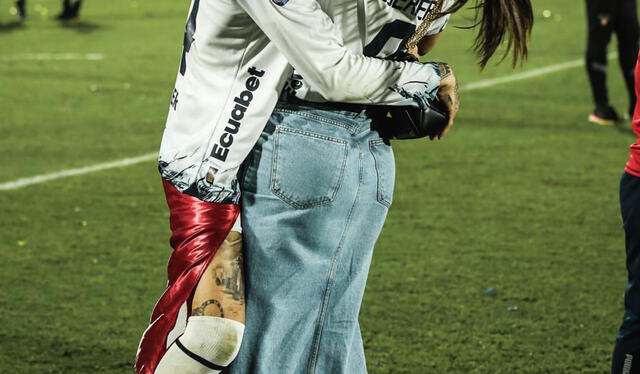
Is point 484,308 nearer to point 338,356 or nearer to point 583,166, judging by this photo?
point 338,356

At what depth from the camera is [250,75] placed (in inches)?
95.7

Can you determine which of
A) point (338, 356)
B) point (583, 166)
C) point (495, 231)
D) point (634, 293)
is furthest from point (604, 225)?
point (338, 356)

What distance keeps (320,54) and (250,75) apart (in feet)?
0.64

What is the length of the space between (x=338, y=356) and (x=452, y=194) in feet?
14.8

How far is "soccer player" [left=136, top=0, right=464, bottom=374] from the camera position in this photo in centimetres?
239

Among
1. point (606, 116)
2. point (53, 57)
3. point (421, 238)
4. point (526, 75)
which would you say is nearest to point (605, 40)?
point (606, 116)

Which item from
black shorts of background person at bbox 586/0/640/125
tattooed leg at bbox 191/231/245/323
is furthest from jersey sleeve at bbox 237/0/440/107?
black shorts of background person at bbox 586/0/640/125

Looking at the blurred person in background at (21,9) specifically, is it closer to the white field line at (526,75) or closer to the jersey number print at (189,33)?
A: the white field line at (526,75)

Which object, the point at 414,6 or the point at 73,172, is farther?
the point at 73,172

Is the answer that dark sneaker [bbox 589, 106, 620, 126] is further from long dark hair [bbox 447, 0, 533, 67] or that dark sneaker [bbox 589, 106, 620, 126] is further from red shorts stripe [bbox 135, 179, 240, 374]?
red shorts stripe [bbox 135, 179, 240, 374]

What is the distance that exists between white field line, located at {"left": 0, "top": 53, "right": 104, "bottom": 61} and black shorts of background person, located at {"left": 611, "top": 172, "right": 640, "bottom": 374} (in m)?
10.2

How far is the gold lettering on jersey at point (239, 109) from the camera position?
7.97 feet

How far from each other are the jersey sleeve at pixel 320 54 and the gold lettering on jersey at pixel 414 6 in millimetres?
156

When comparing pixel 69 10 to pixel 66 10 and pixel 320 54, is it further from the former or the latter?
pixel 320 54
